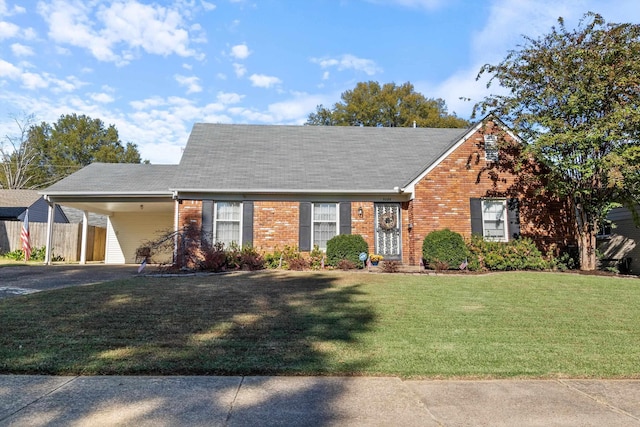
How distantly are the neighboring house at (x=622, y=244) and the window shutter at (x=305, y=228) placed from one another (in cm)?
977

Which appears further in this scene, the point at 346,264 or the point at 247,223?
the point at 247,223

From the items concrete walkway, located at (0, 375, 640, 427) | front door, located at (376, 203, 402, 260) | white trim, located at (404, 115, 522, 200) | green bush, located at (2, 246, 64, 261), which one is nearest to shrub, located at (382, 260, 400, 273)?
front door, located at (376, 203, 402, 260)

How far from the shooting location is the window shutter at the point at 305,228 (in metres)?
13.8

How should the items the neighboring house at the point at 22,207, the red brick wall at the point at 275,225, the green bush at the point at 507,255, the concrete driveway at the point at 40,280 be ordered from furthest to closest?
the neighboring house at the point at 22,207, the red brick wall at the point at 275,225, the green bush at the point at 507,255, the concrete driveway at the point at 40,280

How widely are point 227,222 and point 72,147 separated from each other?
131 feet

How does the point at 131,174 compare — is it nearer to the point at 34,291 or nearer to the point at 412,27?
the point at 34,291

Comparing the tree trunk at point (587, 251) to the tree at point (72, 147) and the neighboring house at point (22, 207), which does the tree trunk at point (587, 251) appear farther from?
the tree at point (72, 147)

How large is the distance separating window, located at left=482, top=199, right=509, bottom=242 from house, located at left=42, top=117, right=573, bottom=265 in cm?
3

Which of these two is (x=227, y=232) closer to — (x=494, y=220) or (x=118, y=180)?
(x=118, y=180)

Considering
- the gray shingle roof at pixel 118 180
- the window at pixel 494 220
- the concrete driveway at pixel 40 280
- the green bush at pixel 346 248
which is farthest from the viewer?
the gray shingle roof at pixel 118 180

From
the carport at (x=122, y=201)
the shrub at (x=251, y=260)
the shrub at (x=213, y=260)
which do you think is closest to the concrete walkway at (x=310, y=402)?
the shrub at (x=213, y=260)

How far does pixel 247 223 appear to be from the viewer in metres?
13.8

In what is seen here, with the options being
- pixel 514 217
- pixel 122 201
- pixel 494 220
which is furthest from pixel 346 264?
pixel 122 201

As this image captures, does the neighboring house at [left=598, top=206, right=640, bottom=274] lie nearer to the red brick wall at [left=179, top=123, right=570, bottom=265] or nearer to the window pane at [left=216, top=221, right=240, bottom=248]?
the red brick wall at [left=179, top=123, right=570, bottom=265]
